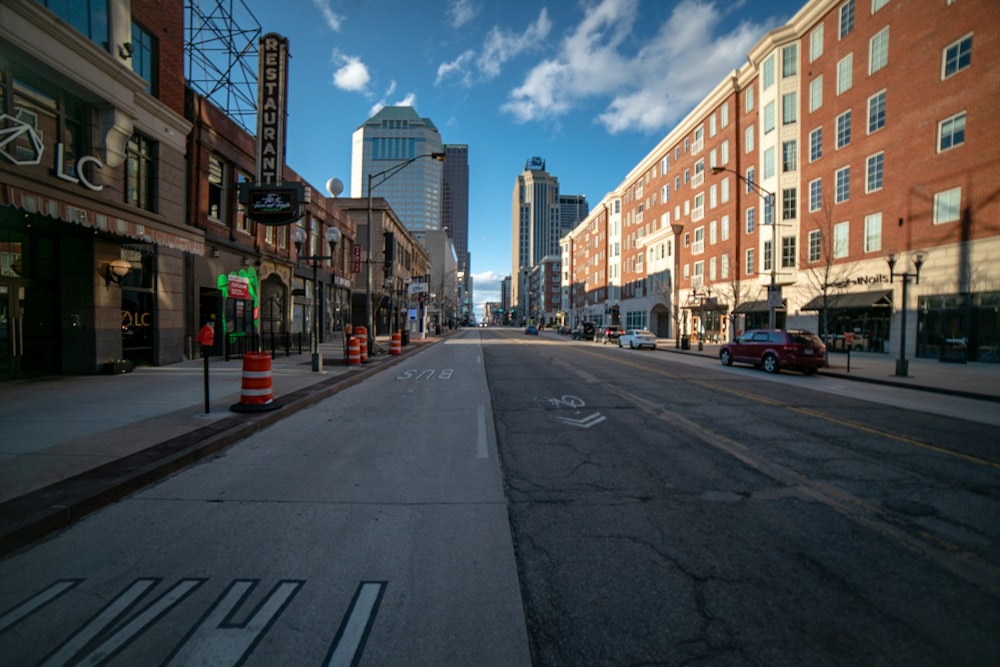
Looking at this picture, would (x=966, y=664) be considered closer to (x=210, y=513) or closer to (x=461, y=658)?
(x=461, y=658)

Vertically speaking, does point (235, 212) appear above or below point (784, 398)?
above

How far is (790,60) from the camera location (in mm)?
32438

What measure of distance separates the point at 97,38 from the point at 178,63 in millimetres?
4004

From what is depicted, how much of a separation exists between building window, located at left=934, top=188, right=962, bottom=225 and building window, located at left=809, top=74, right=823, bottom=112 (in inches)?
444

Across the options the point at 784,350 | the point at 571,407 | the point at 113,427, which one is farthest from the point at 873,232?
the point at 113,427

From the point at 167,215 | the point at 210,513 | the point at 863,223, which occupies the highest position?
the point at 863,223

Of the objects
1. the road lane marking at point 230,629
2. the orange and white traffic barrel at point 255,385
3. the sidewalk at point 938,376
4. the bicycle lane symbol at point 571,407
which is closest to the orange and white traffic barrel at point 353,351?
the orange and white traffic barrel at point 255,385

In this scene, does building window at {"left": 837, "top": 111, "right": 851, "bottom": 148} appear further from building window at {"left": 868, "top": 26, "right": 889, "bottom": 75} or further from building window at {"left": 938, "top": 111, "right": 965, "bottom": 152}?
building window at {"left": 938, "top": 111, "right": 965, "bottom": 152}

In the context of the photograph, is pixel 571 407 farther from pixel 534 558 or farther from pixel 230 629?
pixel 230 629

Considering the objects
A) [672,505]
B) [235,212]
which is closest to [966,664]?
[672,505]

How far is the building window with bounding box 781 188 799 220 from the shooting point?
3191 cm

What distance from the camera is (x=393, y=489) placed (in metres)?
5.08

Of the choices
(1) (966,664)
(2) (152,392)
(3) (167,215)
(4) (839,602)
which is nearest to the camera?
(1) (966,664)

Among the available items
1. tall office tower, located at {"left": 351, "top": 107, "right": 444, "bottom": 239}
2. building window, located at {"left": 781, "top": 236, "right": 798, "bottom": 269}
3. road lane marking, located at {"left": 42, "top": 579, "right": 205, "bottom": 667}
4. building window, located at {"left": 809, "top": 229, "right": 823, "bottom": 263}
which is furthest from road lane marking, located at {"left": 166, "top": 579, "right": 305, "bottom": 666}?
tall office tower, located at {"left": 351, "top": 107, "right": 444, "bottom": 239}
